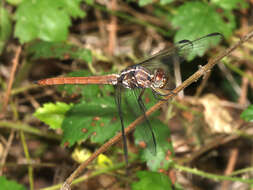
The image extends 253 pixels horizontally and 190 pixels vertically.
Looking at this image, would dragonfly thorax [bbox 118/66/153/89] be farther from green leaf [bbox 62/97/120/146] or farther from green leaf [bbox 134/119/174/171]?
green leaf [bbox 134/119/174/171]

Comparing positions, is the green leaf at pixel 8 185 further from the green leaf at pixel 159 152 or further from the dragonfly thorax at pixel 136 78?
the dragonfly thorax at pixel 136 78

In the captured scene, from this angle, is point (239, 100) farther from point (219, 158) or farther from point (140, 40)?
point (140, 40)

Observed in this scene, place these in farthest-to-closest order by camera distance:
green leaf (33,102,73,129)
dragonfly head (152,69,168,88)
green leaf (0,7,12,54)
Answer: green leaf (0,7,12,54)
green leaf (33,102,73,129)
dragonfly head (152,69,168,88)

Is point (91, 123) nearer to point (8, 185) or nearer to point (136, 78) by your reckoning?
point (136, 78)

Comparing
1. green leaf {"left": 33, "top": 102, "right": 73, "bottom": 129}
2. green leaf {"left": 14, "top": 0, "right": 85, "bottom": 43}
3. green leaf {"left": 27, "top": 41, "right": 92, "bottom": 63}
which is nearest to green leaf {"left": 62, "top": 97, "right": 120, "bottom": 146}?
green leaf {"left": 33, "top": 102, "right": 73, "bottom": 129}

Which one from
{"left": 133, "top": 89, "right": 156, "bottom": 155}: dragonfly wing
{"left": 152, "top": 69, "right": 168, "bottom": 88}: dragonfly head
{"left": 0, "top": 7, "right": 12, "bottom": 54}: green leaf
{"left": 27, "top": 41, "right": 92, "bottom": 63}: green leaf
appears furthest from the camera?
{"left": 0, "top": 7, "right": 12, "bottom": 54}: green leaf

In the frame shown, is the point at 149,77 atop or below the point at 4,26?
below

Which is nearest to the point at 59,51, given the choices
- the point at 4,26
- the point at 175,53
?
the point at 4,26

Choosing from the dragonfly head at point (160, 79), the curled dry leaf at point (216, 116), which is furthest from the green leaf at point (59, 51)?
the curled dry leaf at point (216, 116)
